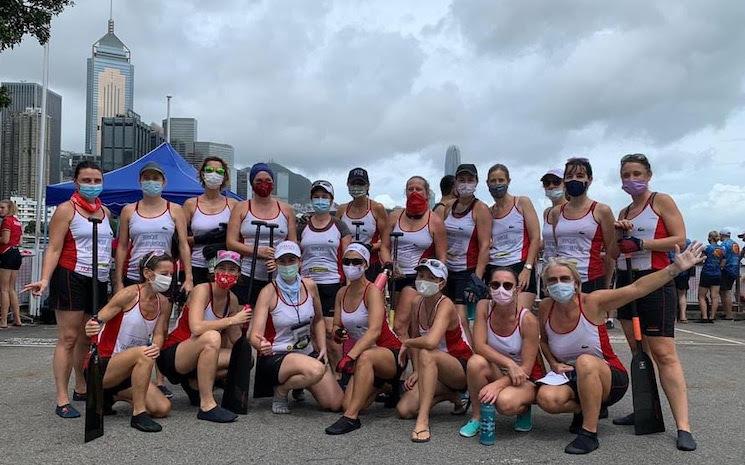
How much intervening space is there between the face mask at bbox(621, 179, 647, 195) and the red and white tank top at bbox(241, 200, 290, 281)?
295 cm

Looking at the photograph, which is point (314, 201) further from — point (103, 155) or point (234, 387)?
point (103, 155)

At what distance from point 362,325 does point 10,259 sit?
300 inches

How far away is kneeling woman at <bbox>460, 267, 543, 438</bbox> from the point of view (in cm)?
421

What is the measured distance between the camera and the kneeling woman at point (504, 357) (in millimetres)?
4207

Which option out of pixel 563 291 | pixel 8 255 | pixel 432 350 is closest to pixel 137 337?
pixel 432 350

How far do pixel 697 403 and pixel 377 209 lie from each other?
340 centimetres

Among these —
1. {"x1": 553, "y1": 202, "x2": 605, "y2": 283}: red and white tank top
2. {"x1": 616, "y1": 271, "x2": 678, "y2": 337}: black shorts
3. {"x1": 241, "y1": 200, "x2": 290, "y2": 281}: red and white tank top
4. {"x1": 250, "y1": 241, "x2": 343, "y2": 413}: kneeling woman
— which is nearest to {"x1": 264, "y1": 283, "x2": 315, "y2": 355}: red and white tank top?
{"x1": 250, "y1": 241, "x2": 343, "y2": 413}: kneeling woman

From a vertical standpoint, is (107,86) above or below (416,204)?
above

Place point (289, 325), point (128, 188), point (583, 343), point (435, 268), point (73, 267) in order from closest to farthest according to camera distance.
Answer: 1. point (583, 343)
2. point (435, 268)
3. point (73, 267)
4. point (289, 325)
5. point (128, 188)

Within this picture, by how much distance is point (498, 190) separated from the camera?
5.48 meters

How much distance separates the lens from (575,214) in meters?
4.94

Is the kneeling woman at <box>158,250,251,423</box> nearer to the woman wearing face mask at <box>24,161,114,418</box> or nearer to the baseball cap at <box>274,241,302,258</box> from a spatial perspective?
the baseball cap at <box>274,241,302,258</box>

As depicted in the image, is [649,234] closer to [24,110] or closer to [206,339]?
[206,339]

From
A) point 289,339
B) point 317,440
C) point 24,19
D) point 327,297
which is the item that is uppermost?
point 24,19
